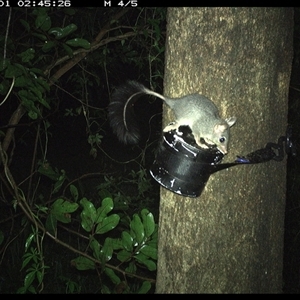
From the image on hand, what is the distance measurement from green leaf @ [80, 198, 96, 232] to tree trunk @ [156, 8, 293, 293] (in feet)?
2.16

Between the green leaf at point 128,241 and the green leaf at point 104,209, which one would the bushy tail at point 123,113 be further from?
the green leaf at point 128,241

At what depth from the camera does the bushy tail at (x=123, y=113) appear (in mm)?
2145

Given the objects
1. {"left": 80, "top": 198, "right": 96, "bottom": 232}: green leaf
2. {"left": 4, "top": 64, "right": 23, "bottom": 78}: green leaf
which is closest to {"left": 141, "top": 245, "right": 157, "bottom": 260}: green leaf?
{"left": 80, "top": 198, "right": 96, "bottom": 232}: green leaf

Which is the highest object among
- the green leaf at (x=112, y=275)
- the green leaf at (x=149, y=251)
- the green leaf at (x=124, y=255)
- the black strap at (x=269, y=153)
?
the black strap at (x=269, y=153)

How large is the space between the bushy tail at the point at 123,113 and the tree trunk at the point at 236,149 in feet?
1.97

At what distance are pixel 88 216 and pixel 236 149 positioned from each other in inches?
37.2

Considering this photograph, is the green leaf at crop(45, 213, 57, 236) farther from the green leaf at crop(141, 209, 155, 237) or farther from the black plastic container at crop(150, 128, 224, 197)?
the black plastic container at crop(150, 128, 224, 197)

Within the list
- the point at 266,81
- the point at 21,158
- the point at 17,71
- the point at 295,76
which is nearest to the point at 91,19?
the point at 17,71

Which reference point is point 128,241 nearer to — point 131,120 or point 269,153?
point 131,120

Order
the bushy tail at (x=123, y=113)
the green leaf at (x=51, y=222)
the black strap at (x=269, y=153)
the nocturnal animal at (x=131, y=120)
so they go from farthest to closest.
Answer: the green leaf at (x=51, y=222), the bushy tail at (x=123, y=113), the nocturnal animal at (x=131, y=120), the black strap at (x=269, y=153)

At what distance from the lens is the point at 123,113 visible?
7.04 feet

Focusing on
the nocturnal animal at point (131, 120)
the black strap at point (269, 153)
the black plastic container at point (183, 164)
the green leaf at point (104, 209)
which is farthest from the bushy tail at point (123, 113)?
the black strap at point (269, 153)

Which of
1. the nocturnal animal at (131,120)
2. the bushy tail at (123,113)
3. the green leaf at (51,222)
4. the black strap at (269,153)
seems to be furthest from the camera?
the green leaf at (51,222)

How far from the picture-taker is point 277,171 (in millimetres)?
1605
